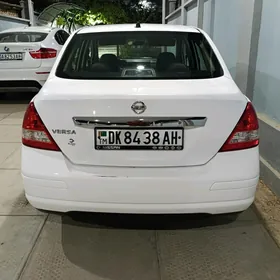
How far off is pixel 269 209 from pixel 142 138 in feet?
5.10

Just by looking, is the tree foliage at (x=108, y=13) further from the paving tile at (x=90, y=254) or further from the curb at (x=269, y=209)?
the paving tile at (x=90, y=254)

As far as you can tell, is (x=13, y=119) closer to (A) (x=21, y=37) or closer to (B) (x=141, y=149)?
(A) (x=21, y=37)

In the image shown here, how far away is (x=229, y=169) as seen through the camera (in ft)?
6.77

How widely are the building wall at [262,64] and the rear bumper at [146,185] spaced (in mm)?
1285

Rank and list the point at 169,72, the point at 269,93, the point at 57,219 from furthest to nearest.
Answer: the point at 269,93 < the point at 57,219 < the point at 169,72

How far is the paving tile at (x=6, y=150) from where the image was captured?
421 cm

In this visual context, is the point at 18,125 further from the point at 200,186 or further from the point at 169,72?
the point at 200,186

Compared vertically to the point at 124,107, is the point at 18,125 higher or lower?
lower

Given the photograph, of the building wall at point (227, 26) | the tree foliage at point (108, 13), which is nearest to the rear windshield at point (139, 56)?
the building wall at point (227, 26)

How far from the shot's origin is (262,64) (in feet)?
12.1

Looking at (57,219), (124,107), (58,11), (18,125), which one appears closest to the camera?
(124,107)

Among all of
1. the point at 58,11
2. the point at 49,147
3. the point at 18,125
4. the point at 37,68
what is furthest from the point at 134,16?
the point at 49,147

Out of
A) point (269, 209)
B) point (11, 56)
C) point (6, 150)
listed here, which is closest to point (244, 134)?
point (269, 209)

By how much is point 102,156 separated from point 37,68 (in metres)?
5.36
